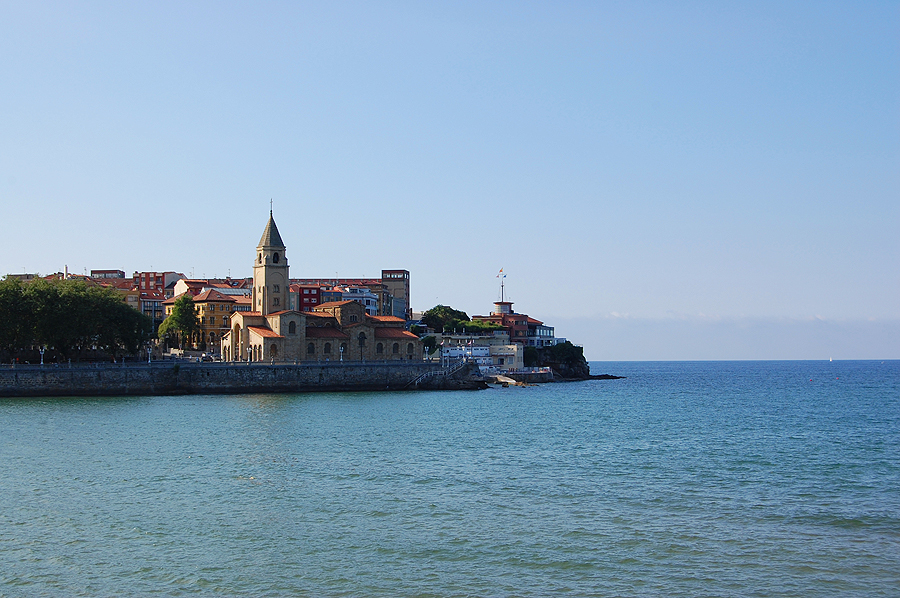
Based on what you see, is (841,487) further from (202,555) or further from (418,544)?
(202,555)

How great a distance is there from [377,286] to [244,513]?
349ft

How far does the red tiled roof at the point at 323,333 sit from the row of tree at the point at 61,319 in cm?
1522

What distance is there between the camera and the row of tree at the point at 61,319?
68.2 meters

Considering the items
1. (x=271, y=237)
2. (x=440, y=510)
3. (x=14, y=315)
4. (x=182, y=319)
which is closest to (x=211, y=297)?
(x=182, y=319)

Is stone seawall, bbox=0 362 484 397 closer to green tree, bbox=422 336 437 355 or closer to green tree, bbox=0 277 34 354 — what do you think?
green tree, bbox=0 277 34 354

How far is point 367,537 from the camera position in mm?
21594

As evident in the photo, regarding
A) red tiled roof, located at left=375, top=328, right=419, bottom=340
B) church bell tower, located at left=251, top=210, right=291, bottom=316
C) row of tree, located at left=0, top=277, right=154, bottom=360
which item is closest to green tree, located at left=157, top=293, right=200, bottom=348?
church bell tower, located at left=251, top=210, right=291, bottom=316

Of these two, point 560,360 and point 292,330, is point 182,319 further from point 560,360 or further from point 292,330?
point 560,360

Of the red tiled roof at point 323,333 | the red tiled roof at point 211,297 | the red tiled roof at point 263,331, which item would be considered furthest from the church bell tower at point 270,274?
the red tiled roof at point 211,297

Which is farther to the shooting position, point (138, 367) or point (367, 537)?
point (138, 367)

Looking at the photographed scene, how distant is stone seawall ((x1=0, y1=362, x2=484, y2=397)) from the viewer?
64938 mm

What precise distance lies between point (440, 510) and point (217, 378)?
51.0m

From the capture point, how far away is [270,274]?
279 feet

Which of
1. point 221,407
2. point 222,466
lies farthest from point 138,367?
point 222,466
